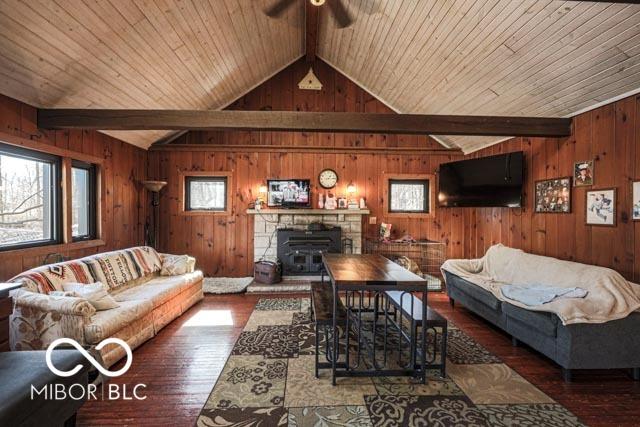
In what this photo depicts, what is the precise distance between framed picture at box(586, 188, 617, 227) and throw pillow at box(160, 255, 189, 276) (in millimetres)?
5022

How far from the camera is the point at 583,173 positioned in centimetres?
333

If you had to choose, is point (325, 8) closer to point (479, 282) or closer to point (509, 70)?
point (509, 70)

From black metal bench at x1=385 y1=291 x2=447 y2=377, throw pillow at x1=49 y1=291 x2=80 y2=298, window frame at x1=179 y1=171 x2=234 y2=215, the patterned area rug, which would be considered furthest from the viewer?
window frame at x1=179 y1=171 x2=234 y2=215

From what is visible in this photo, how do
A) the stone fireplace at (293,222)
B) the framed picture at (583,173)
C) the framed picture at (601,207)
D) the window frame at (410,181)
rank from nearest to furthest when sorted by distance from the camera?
the framed picture at (601,207), the framed picture at (583,173), the stone fireplace at (293,222), the window frame at (410,181)

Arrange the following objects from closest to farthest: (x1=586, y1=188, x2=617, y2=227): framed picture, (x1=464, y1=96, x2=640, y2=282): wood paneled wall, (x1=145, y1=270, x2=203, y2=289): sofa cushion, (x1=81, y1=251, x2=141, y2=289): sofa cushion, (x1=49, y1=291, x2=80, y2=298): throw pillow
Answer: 1. (x1=49, y1=291, x2=80, y2=298): throw pillow
2. (x1=464, y1=96, x2=640, y2=282): wood paneled wall
3. (x1=586, y1=188, x2=617, y2=227): framed picture
4. (x1=81, y1=251, x2=141, y2=289): sofa cushion
5. (x1=145, y1=270, x2=203, y2=289): sofa cushion

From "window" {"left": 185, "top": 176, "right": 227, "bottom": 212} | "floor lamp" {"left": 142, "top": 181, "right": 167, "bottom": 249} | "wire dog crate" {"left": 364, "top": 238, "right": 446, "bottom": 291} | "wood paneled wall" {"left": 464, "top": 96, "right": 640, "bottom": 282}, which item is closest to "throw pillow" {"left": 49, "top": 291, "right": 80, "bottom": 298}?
"floor lamp" {"left": 142, "top": 181, "right": 167, "bottom": 249}

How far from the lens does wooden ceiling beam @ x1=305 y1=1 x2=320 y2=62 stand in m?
4.09

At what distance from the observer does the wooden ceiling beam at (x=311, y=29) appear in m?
4.09

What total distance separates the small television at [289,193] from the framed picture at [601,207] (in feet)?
13.0

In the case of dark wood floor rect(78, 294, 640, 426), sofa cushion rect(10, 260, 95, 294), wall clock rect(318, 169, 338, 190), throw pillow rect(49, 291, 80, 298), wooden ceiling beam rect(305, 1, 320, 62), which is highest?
wooden ceiling beam rect(305, 1, 320, 62)

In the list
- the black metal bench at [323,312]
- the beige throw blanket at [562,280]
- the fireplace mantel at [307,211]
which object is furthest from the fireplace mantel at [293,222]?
the black metal bench at [323,312]

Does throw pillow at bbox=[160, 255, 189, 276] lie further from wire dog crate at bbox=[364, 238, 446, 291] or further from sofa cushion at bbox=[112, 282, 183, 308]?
wire dog crate at bbox=[364, 238, 446, 291]

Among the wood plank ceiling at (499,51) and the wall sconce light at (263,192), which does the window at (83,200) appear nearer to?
the wall sconce light at (263,192)

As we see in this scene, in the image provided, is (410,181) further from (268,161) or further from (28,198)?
(28,198)
